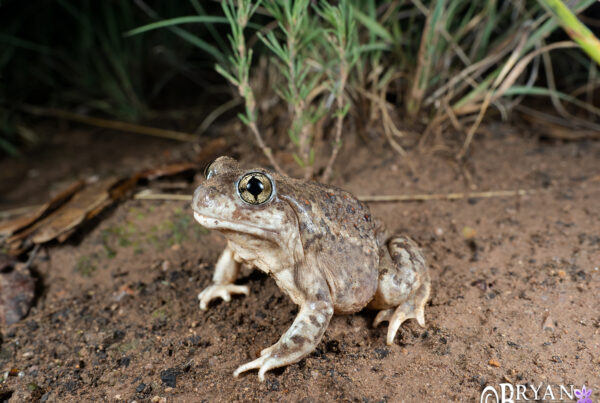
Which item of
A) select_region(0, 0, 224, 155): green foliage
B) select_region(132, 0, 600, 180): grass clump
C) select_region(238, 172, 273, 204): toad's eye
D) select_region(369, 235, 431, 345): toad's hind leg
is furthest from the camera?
select_region(0, 0, 224, 155): green foliage

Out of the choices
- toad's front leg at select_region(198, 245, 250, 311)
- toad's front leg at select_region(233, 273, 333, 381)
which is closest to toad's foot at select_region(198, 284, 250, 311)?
toad's front leg at select_region(198, 245, 250, 311)

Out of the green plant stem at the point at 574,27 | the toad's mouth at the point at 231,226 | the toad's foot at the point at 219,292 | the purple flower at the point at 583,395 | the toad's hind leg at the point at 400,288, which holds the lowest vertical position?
the toad's foot at the point at 219,292

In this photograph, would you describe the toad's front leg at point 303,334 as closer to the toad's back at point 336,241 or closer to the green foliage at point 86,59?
the toad's back at point 336,241

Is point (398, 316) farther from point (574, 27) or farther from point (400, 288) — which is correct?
point (574, 27)

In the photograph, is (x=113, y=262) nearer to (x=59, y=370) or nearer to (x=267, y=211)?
(x=59, y=370)

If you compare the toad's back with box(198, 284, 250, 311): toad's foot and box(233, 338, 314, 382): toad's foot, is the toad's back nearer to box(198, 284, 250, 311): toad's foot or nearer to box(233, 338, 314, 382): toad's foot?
box(233, 338, 314, 382): toad's foot

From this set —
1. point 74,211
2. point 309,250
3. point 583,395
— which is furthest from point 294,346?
point 74,211

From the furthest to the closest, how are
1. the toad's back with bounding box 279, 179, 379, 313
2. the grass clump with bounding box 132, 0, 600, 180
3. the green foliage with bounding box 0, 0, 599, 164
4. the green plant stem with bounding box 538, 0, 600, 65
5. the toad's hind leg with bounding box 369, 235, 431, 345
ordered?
the grass clump with bounding box 132, 0, 600, 180
the green foliage with bounding box 0, 0, 599, 164
the toad's hind leg with bounding box 369, 235, 431, 345
the toad's back with bounding box 279, 179, 379, 313
the green plant stem with bounding box 538, 0, 600, 65

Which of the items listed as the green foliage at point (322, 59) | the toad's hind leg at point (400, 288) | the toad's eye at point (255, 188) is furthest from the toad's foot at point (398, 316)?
the green foliage at point (322, 59)
